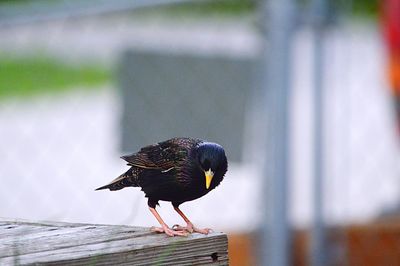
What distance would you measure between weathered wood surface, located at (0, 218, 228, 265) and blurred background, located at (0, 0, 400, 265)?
3067mm

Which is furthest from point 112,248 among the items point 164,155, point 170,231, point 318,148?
point 318,148

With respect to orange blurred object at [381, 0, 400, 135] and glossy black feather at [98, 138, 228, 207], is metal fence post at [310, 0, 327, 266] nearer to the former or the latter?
orange blurred object at [381, 0, 400, 135]

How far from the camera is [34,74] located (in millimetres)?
6629

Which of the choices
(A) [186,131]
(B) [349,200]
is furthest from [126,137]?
(B) [349,200]

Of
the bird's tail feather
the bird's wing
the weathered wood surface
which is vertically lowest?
the weathered wood surface

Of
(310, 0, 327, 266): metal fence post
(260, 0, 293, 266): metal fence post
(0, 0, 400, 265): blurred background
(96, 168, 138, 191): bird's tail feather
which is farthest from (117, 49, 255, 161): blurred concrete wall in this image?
(96, 168, 138, 191): bird's tail feather

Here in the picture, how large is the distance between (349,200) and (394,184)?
31 cm

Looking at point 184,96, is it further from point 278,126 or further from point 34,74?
point 34,74

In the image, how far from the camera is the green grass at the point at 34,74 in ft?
21.2

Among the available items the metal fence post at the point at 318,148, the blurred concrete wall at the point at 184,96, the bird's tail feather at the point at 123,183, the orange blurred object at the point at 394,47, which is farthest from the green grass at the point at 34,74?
the bird's tail feather at the point at 123,183

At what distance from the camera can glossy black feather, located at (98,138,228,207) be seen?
2277 millimetres

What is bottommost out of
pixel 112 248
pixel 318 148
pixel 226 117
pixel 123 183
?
pixel 112 248

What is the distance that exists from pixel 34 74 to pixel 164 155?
433cm

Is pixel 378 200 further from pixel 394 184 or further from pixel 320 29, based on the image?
pixel 320 29
